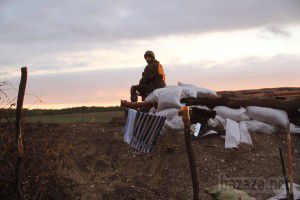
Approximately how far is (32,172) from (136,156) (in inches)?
132

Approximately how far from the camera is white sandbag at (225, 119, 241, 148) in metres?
9.61

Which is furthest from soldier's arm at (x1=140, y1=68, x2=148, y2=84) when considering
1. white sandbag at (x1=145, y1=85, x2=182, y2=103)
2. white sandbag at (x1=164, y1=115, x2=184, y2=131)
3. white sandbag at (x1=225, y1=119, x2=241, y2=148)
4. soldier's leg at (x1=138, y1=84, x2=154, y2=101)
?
white sandbag at (x1=225, y1=119, x2=241, y2=148)

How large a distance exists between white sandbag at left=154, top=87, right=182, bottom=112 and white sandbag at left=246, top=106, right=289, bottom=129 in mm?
1769

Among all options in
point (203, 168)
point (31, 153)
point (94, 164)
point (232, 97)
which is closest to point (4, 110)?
point (31, 153)

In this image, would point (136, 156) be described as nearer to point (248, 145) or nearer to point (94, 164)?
point (94, 164)

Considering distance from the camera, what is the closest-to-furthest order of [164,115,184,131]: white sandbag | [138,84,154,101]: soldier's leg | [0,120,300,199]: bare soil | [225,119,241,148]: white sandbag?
[0,120,300,199]: bare soil
[225,119,241,148]: white sandbag
[164,115,184,131]: white sandbag
[138,84,154,101]: soldier's leg

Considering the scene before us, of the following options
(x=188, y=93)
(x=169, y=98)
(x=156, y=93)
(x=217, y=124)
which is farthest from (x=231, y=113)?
(x=156, y=93)

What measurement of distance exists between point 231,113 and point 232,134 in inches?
27.2

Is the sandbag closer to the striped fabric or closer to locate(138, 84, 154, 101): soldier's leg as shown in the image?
the striped fabric

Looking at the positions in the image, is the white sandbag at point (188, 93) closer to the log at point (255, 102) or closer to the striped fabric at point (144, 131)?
the log at point (255, 102)

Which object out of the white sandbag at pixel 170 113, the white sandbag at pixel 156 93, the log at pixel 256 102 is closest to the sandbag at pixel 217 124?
the log at pixel 256 102

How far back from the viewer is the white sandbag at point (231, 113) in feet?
33.9

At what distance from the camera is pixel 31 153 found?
6.61 m

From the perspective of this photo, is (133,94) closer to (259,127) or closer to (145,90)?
(145,90)
